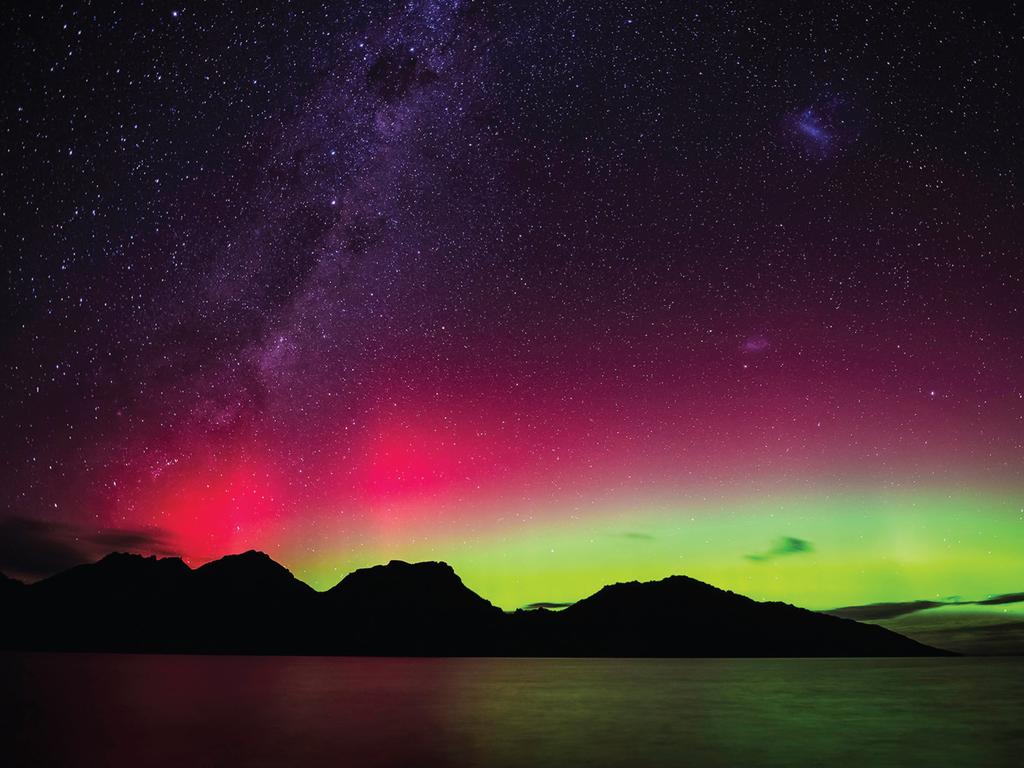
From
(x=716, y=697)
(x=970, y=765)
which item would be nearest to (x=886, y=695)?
(x=716, y=697)

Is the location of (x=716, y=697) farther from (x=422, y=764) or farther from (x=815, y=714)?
(x=422, y=764)

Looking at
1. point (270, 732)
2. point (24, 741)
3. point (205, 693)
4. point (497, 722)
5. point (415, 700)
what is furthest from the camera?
point (205, 693)

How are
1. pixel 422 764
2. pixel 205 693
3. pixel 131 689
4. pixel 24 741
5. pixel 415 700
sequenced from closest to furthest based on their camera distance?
1. pixel 422 764
2. pixel 24 741
3. pixel 415 700
4. pixel 205 693
5. pixel 131 689

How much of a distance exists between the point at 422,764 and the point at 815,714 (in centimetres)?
2418

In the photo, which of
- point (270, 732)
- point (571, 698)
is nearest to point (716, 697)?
point (571, 698)

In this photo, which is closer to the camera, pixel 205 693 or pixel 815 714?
pixel 815 714

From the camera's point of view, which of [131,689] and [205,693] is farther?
[131,689]

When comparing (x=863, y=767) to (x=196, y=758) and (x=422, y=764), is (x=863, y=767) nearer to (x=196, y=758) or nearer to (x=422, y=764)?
(x=422, y=764)

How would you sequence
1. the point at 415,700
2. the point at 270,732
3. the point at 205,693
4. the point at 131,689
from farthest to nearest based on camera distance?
the point at 131,689
the point at 205,693
the point at 415,700
the point at 270,732

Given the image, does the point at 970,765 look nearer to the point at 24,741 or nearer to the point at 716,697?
the point at 24,741

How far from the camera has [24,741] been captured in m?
22.4

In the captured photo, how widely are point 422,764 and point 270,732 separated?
970cm

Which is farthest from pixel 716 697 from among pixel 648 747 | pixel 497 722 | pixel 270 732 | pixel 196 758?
pixel 196 758

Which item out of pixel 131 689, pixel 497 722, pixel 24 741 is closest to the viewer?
pixel 24 741
